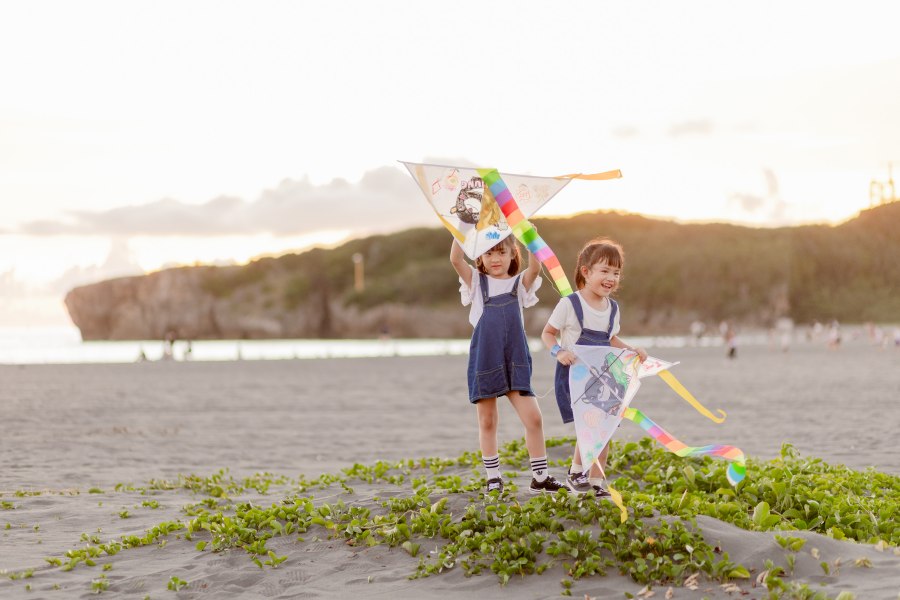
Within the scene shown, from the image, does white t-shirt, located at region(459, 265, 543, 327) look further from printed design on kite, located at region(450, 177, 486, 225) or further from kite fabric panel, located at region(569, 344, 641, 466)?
kite fabric panel, located at region(569, 344, 641, 466)

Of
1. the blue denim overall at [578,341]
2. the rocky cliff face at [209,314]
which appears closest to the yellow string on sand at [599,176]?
the blue denim overall at [578,341]

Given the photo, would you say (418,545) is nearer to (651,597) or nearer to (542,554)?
(542,554)

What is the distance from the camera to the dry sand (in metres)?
6.34

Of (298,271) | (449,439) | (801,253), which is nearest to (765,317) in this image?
(801,253)

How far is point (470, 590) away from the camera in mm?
6141

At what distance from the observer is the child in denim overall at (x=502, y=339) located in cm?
709

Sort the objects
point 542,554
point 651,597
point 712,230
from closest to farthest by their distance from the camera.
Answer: point 651,597 → point 542,554 → point 712,230

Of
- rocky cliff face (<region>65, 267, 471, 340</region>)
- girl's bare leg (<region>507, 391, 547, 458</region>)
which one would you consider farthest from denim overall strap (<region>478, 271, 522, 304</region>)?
rocky cliff face (<region>65, 267, 471, 340</region>)

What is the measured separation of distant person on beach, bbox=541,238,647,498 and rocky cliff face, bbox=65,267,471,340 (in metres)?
164

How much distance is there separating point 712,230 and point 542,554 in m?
186

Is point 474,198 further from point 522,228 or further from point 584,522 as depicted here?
point 584,522

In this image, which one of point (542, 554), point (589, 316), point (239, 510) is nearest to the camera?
point (542, 554)

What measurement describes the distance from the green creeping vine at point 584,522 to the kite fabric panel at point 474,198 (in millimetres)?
2191

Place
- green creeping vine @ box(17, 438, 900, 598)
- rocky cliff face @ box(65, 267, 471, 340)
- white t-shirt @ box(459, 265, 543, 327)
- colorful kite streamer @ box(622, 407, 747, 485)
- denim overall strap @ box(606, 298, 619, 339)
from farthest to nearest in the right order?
rocky cliff face @ box(65, 267, 471, 340) → white t-shirt @ box(459, 265, 543, 327) → denim overall strap @ box(606, 298, 619, 339) → green creeping vine @ box(17, 438, 900, 598) → colorful kite streamer @ box(622, 407, 747, 485)
